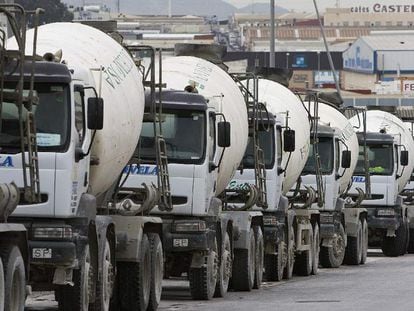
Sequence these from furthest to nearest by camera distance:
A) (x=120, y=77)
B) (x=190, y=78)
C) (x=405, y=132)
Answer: (x=405, y=132) < (x=190, y=78) < (x=120, y=77)

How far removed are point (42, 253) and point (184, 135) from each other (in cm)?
585

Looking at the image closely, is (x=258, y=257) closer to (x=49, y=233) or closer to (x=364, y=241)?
(x=49, y=233)

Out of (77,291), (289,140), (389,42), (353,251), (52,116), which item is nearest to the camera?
(52,116)

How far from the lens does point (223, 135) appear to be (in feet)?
81.8

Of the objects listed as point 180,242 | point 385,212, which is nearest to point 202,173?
point 180,242

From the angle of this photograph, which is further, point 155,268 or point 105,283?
point 155,268

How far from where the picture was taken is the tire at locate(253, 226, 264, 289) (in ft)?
92.3

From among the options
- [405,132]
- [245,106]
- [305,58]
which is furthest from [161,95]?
[305,58]

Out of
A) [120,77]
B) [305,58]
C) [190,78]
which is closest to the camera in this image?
[120,77]

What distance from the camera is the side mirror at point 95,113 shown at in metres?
19.3

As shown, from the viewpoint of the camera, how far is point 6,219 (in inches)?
686

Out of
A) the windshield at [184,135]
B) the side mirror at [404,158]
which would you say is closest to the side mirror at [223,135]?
the windshield at [184,135]

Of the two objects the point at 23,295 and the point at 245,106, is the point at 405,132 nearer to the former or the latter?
the point at 245,106

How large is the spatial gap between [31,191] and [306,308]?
612 cm
